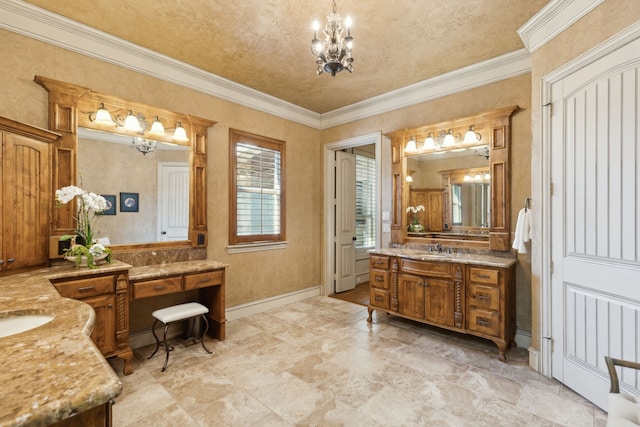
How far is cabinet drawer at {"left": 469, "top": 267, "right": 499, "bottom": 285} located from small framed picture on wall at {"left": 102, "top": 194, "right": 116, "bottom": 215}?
363 cm

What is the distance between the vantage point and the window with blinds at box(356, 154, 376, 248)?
579cm

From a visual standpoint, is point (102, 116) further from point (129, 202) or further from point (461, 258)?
point (461, 258)

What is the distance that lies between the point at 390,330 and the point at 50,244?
11.4 feet

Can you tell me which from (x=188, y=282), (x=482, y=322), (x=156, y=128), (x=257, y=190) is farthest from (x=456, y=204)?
(x=156, y=128)

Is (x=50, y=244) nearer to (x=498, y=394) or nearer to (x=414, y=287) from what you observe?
(x=414, y=287)

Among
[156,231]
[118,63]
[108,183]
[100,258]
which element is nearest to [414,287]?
[156,231]

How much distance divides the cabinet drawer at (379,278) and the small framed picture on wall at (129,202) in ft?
9.09

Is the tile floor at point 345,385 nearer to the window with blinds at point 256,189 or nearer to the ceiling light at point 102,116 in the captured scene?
the window with blinds at point 256,189

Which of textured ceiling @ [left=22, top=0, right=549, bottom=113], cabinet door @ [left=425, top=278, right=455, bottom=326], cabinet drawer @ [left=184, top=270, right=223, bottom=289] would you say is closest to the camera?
textured ceiling @ [left=22, top=0, right=549, bottom=113]

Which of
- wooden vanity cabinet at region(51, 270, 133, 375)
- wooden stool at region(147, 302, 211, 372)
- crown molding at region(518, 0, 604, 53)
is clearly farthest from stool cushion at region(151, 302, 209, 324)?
crown molding at region(518, 0, 604, 53)

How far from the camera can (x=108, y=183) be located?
9.74ft

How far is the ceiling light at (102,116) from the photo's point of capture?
2871mm

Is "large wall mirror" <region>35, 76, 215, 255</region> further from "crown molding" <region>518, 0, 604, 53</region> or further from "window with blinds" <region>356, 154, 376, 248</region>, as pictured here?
"crown molding" <region>518, 0, 604, 53</region>

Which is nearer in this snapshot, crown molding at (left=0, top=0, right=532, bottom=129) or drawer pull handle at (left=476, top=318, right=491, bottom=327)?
crown molding at (left=0, top=0, right=532, bottom=129)
